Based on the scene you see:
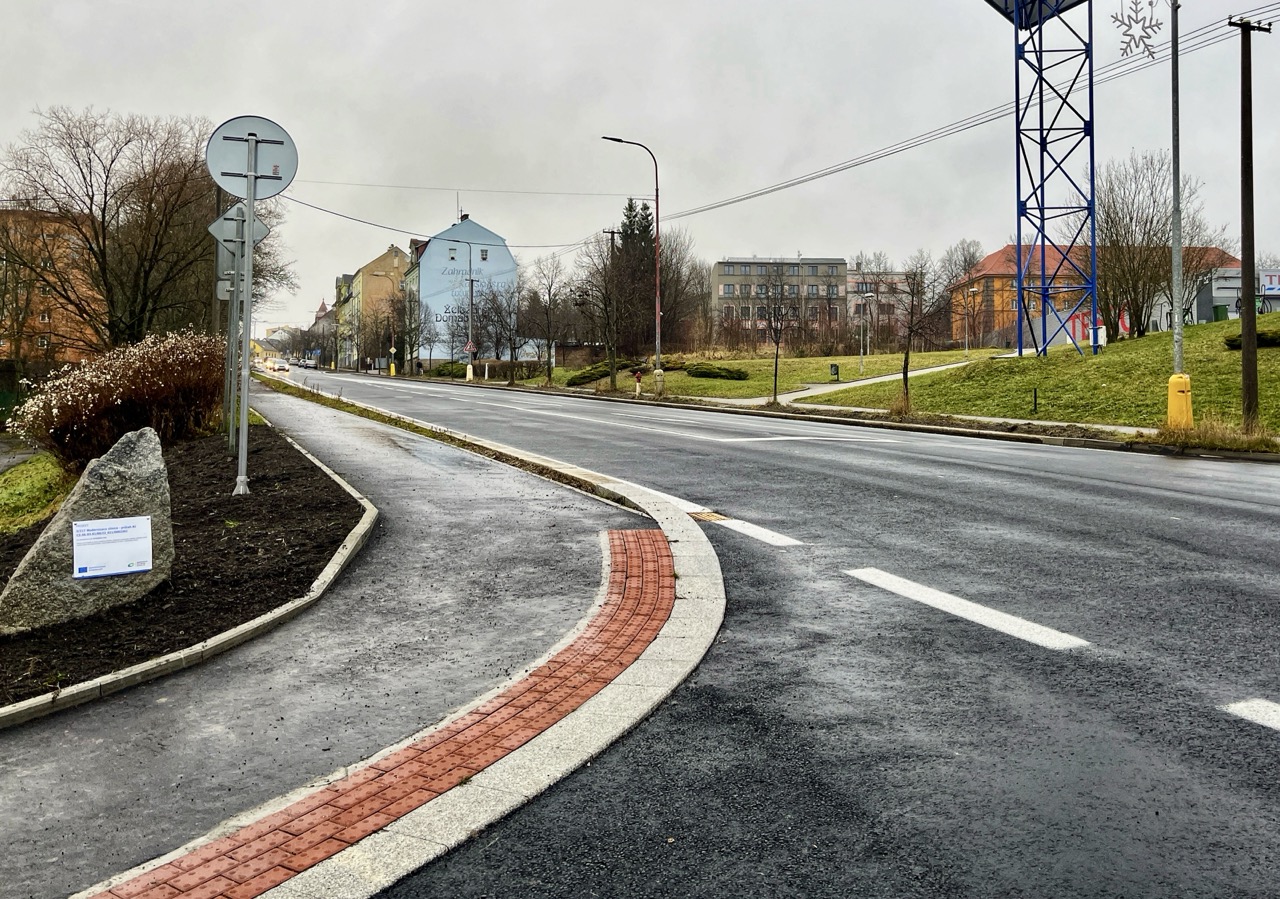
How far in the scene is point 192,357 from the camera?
1855cm

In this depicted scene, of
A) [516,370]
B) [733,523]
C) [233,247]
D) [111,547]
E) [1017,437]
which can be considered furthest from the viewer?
[516,370]

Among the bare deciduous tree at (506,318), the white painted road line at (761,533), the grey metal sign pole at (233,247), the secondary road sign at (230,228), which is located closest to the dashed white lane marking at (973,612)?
the white painted road line at (761,533)

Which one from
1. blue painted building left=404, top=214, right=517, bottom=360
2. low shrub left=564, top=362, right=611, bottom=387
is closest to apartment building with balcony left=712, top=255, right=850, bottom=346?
blue painted building left=404, top=214, right=517, bottom=360

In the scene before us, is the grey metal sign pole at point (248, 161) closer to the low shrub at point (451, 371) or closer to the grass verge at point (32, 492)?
the grass verge at point (32, 492)

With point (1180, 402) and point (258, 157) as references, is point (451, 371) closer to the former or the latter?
point (1180, 402)

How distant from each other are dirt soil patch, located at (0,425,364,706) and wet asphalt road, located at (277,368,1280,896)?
282cm

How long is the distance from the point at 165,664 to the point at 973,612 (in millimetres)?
4474

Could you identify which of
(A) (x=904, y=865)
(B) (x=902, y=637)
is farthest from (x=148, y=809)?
(B) (x=902, y=637)

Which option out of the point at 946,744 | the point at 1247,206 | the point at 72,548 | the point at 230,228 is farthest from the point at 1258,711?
the point at 1247,206

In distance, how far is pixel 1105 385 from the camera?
2703cm

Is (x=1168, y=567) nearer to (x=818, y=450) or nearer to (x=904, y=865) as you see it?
(x=904, y=865)

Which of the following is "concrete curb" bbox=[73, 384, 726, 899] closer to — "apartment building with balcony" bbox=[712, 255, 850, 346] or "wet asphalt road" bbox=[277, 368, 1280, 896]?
"wet asphalt road" bbox=[277, 368, 1280, 896]

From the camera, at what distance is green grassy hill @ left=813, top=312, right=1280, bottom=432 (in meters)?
23.7

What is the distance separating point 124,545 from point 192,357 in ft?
46.3
